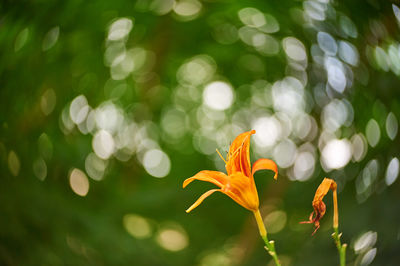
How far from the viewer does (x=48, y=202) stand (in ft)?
1.18

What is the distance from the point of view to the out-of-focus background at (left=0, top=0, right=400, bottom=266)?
1.06 ft

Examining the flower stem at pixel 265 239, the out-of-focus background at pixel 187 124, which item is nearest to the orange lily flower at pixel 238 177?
the flower stem at pixel 265 239

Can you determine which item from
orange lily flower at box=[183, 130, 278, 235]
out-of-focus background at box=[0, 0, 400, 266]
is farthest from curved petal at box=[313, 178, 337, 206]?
out-of-focus background at box=[0, 0, 400, 266]

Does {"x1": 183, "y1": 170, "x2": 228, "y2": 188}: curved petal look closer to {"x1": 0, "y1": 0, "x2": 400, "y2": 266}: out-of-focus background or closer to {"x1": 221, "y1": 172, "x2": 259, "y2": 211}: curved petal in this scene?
{"x1": 221, "y1": 172, "x2": 259, "y2": 211}: curved petal

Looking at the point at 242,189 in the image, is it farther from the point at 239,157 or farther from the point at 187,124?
the point at 187,124

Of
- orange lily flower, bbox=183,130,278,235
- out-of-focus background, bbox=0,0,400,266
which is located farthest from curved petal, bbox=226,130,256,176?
out-of-focus background, bbox=0,0,400,266

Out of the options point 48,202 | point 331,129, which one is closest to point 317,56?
point 331,129

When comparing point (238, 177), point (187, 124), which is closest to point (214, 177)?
point (238, 177)

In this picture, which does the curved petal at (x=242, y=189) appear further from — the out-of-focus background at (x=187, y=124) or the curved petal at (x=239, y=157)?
the out-of-focus background at (x=187, y=124)

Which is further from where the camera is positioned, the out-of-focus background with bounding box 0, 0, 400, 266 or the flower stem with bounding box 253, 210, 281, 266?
the out-of-focus background with bounding box 0, 0, 400, 266

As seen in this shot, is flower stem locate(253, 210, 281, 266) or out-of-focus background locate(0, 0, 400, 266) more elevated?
flower stem locate(253, 210, 281, 266)

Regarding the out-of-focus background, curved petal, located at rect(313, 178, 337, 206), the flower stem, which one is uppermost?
curved petal, located at rect(313, 178, 337, 206)

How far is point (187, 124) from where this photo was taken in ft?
1.78

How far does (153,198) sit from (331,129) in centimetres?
20
